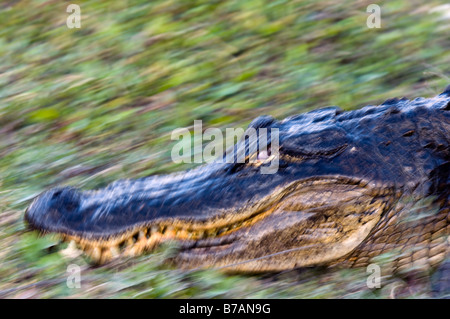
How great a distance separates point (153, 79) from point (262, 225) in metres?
2.86

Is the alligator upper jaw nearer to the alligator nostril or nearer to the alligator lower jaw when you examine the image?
the alligator lower jaw

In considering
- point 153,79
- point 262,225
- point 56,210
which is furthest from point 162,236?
point 153,79

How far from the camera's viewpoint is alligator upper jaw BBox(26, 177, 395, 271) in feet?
9.89

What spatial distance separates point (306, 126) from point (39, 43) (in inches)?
165

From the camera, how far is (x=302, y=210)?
306 centimetres

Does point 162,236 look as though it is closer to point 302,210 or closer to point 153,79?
point 302,210

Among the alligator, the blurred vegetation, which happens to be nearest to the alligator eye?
the alligator

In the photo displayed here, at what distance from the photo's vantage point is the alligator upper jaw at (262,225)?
3.01 meters

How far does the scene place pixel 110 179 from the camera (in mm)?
4262

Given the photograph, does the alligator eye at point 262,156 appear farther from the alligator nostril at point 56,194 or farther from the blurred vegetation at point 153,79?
the alligator nostril at point 56,194

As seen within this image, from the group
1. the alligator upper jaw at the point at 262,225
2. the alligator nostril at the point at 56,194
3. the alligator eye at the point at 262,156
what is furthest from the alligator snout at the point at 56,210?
the alligator eye at the point at 262,156

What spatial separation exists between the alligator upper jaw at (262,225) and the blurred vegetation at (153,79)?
11 centimetres
